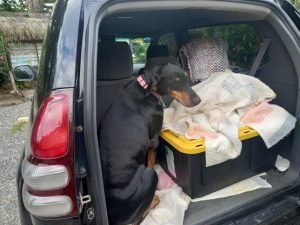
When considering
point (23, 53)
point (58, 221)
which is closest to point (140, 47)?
point (58, 221)

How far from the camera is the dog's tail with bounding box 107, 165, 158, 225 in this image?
4.66 ft

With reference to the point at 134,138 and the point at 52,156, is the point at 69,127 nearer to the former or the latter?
the point at 52,156

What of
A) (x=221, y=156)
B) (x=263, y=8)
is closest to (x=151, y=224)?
(x=221, y=156)

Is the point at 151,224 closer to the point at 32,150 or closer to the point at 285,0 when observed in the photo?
the point at 32,150

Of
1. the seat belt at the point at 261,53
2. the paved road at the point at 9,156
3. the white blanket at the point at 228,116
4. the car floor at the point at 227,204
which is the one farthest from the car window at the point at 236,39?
the paved road at the point at 9,156

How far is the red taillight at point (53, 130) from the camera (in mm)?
1021

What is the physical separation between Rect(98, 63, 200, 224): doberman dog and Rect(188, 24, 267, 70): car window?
2.89 feet

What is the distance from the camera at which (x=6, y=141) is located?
428 centimetres

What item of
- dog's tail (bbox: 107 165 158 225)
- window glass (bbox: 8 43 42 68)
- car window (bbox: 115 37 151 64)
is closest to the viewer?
dog's tail (bbox: 107 165 158 225)

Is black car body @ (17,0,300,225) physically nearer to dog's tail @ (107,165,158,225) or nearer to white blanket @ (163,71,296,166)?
dog's tail @ (107,165,158,225)

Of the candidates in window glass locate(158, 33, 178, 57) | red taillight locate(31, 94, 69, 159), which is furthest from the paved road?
window glass locate(158, 33, 178, 57)

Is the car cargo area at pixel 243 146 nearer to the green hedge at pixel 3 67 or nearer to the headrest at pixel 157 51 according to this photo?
the headrest at pixel 157 51

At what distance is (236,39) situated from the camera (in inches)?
109

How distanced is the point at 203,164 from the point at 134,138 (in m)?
0.43
